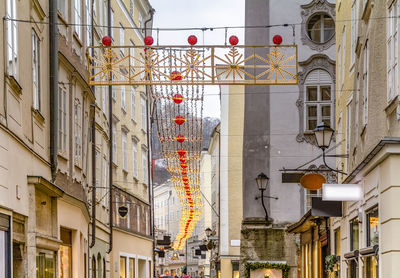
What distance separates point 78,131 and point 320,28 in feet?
47.5

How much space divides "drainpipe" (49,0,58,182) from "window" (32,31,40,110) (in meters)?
1.14

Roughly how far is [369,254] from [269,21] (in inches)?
752

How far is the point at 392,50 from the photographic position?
42.1ft

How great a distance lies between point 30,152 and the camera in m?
14.4

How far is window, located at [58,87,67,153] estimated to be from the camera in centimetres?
1841

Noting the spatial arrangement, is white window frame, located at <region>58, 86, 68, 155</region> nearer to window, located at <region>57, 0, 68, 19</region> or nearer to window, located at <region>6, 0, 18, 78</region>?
window, located at <region>57, 0, 68, 19</region>

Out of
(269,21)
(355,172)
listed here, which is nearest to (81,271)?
(355,172)

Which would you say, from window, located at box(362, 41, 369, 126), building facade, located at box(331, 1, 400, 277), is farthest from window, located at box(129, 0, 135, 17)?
window, located at box(362, 41, 369, 126)

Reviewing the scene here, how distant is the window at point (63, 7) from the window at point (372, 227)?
839 cm

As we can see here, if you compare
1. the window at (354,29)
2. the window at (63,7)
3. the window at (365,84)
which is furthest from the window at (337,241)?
the window at (63,7)

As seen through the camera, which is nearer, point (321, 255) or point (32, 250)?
point (32, 250)

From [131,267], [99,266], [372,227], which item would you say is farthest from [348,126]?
[131,267]

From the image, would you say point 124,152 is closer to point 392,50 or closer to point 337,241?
point 337,241

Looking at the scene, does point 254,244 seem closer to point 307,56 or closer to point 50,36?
point 307,56
